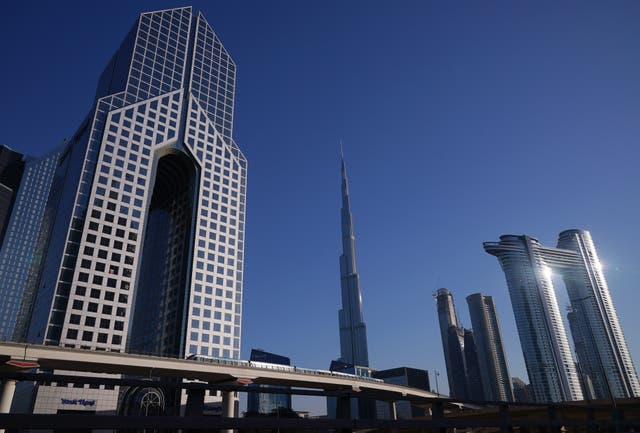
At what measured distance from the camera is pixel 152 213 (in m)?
135

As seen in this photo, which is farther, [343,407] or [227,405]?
[227,405]

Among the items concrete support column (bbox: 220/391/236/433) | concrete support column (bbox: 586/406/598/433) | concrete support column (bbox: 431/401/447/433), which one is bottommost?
concrete support column (bbox: 586/406/598/433)

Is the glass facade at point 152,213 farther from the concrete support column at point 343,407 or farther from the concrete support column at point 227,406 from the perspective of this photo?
the concrete support column at point 343,407

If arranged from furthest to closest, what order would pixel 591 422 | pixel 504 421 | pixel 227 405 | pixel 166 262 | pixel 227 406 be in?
pixel 166 262
pixel 227 406
pixel 227 405
pixel 591 422
pixel 504 421

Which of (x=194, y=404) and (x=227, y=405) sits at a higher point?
(x=227, y=405)

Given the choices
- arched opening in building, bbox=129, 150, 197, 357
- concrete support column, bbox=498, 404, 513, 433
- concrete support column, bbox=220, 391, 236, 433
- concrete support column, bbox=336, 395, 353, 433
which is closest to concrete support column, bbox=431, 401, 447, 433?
concrete support column, bbox=498, 404, 513, 433

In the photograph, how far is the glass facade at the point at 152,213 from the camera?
3393 inches

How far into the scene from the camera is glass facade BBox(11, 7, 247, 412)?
283ft

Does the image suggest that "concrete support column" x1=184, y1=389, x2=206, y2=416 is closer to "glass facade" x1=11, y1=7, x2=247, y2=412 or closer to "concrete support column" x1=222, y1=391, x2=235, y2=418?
"concrete support column" x1=222, y1=391, x2=235, y2=418

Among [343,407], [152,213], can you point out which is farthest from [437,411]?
[152,213]

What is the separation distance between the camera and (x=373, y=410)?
18138 centimetres

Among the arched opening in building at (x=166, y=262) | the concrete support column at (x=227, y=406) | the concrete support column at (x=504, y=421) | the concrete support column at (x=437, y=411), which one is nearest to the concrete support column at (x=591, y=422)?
the concrete support column at (x=504, y=421)

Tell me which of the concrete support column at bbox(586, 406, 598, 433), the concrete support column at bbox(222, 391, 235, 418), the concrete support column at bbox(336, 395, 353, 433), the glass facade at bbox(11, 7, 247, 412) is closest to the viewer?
the concrete support column at bbox(336, 395, 353, 433)

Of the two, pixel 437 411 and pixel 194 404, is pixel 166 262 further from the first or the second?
pixel 194 404
